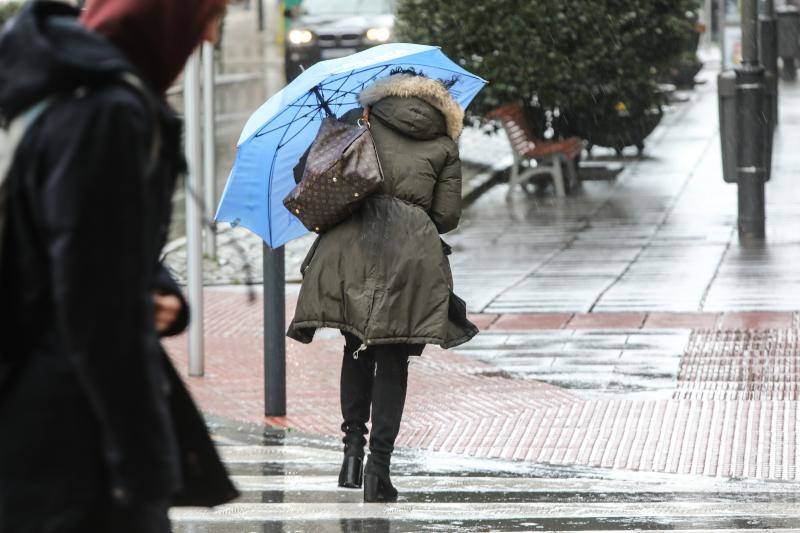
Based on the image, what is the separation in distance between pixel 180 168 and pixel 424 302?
3494 mm

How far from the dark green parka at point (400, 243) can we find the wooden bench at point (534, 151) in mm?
11130

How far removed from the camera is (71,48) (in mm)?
2666

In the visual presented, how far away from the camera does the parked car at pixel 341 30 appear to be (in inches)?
1086

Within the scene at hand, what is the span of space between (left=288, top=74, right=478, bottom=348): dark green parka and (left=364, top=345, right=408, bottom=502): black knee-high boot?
158 millimetres

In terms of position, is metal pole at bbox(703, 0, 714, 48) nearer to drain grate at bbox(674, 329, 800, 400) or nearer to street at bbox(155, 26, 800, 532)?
street at bbox(155, 26, 800, 532)

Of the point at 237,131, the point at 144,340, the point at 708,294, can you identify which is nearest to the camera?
the point at 144,340

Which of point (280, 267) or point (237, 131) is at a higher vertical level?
point (280, 267)

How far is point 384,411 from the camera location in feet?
21.1

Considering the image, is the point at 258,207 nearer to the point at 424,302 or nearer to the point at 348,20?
the point at 424,302

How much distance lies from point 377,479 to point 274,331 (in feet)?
7.25

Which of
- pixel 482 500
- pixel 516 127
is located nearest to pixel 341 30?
pixel 516 127

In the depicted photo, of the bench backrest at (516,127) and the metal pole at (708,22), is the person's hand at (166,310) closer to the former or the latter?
the bench backrest at (516,127)

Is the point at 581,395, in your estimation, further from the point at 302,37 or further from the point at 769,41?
the point at 302,37

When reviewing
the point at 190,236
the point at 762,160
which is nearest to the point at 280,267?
the point at 190,236
